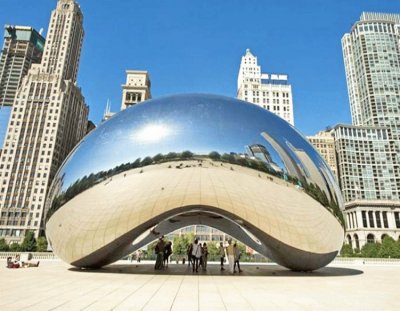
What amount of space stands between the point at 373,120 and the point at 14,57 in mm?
197441

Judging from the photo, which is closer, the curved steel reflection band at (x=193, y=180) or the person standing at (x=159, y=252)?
the curved steel reflection band at (x=193, y=180)

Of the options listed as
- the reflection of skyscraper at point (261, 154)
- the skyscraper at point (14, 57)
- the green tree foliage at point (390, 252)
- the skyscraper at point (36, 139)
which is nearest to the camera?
the reflection of skyscraper at point (261, 154)

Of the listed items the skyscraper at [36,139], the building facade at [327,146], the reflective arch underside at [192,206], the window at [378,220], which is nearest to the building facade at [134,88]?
the skyscraper at [36,139]

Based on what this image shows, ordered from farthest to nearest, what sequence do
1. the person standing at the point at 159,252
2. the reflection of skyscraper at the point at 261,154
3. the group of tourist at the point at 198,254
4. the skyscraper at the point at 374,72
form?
the skyscraper at the point at 374,72, the person standing at the point at 159,252, the group of tourist at the point at 198,254, the reflection of skyscraper at the point at 261,154

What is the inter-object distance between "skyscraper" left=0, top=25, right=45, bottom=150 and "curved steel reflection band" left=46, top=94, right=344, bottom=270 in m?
200

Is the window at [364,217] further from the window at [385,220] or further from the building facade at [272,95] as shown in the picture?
the building facade at [272,95]

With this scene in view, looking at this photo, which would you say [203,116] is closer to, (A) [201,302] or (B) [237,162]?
(B) [237,162]

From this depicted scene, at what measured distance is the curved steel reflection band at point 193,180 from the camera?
8.98m

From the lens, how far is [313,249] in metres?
10.2

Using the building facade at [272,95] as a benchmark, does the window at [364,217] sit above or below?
below

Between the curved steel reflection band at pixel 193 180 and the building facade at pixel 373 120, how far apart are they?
11856 cm

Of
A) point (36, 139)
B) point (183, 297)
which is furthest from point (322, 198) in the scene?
point (36, 139)

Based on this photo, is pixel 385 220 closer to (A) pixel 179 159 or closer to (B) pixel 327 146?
(B) pixel 327 146

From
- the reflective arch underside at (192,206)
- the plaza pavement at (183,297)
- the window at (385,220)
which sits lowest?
the plaza pavement at (183,297)
